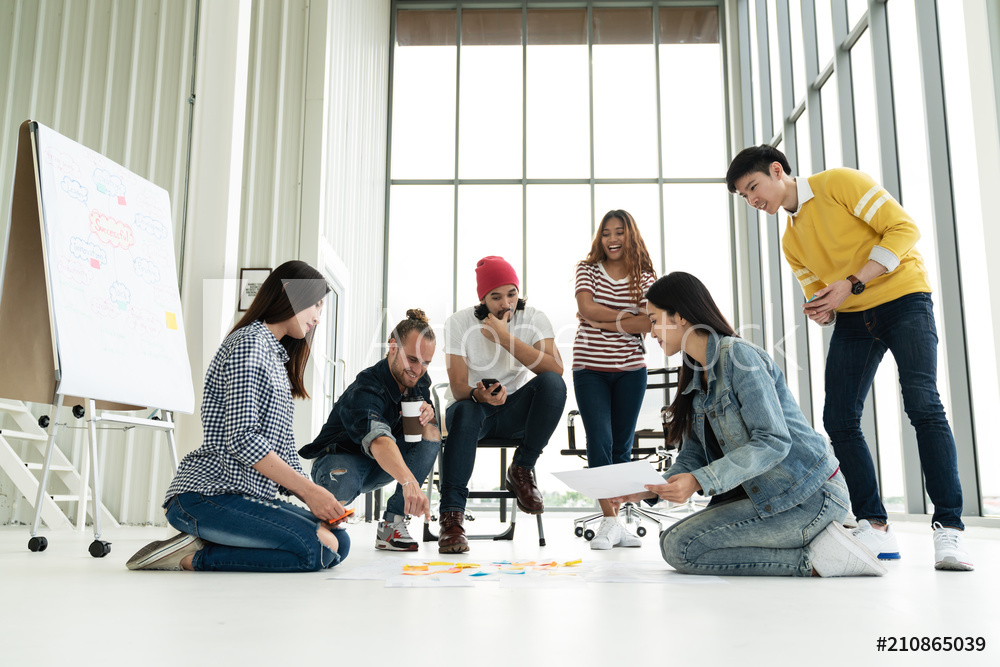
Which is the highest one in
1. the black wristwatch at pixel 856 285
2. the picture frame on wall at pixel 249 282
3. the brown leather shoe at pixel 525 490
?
the picture frame on wall at pixel 249 282

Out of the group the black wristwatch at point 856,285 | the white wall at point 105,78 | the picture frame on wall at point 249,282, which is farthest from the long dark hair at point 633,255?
the white wall at point 105,78

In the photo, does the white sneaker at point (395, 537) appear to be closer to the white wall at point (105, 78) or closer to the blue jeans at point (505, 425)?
the blue jeans at point (505, 425)

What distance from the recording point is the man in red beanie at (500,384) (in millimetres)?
2645

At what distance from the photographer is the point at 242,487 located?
1.83 meters

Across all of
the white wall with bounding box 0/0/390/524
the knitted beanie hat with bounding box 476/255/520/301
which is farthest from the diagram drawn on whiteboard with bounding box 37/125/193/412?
the knitted beanie hat with bounding box 476/255/520/301

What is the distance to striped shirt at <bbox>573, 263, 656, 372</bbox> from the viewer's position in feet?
9.32

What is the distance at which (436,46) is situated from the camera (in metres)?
7.91

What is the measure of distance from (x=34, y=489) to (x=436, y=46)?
585 centimetres

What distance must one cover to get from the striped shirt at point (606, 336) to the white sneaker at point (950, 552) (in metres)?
1.17

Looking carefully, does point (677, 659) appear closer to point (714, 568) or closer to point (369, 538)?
point (714, 568)

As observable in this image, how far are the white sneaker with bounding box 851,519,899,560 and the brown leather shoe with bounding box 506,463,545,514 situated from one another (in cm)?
106

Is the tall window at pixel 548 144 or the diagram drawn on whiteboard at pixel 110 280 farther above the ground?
the tall window at pixel 548 144

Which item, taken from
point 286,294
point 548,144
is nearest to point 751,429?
point 286,294

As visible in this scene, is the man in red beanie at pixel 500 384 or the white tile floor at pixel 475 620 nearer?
the white tile floor at pixel 475 620
